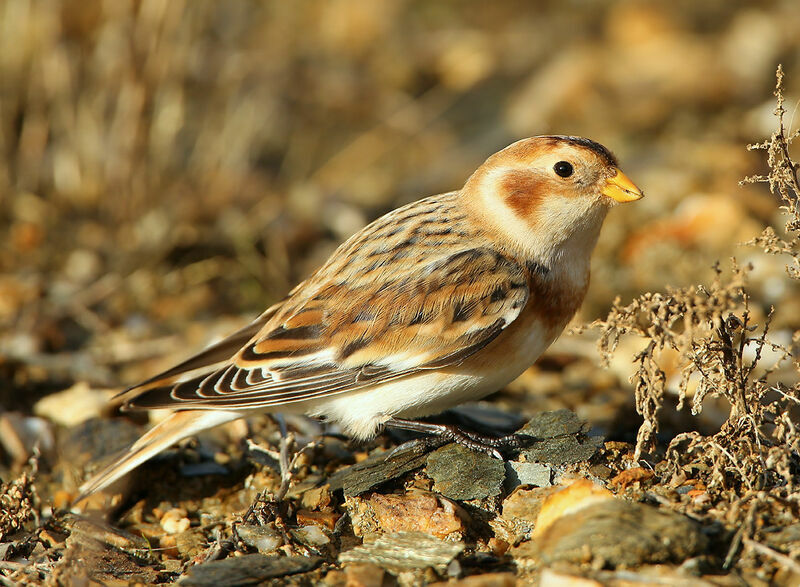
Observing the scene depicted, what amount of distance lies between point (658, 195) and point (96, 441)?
12.6 ft

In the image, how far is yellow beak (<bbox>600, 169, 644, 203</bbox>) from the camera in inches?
146

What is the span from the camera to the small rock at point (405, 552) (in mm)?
2967

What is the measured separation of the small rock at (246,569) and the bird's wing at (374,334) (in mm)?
692

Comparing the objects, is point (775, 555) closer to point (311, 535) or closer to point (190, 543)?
point (311, 535)

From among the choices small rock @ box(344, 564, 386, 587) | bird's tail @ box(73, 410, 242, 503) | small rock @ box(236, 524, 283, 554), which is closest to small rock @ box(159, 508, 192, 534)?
bird's tail @ box(73, 410, 242, 503)

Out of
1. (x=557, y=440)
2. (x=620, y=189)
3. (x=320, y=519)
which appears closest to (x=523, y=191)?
(x=620, y=189)

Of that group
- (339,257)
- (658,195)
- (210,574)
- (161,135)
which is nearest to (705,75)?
(658,195)

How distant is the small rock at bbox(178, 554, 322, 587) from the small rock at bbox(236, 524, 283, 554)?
14 cm

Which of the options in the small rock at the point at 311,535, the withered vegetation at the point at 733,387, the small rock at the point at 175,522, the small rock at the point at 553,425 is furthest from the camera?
the small rock at the point at 175,522

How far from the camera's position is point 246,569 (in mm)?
2979

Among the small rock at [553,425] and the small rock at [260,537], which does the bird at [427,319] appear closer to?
the small rock at [553,425]

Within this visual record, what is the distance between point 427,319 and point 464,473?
57 cm

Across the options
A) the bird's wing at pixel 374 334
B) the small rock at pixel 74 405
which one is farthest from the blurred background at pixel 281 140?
the bird's wing at pixel 374 334

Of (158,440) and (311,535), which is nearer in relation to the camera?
(311,535)
